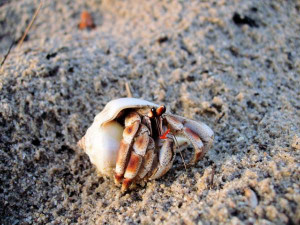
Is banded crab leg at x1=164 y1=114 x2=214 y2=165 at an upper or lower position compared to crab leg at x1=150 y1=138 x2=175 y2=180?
upper

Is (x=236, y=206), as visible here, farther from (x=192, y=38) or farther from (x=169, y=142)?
(x=192, y=38)

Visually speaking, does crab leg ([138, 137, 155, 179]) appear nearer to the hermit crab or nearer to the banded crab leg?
the hermit crab

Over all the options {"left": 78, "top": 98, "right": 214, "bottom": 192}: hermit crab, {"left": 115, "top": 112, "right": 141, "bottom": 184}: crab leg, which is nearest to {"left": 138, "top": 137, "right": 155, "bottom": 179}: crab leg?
{"left": 78, "top": 98, "right": 214, "bottom": 192}: hermit crab

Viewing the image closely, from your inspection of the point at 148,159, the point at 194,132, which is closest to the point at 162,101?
the point at 194,132

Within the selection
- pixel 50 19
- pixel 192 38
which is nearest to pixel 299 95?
pixel 192 38

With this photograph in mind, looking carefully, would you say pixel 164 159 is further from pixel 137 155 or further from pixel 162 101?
pixel 162 101

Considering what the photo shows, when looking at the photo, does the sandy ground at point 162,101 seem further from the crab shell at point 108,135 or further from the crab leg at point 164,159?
the crab shell at point 108,135

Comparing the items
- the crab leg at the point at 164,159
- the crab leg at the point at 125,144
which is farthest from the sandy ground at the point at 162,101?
the crab leg at the point at 125,144
